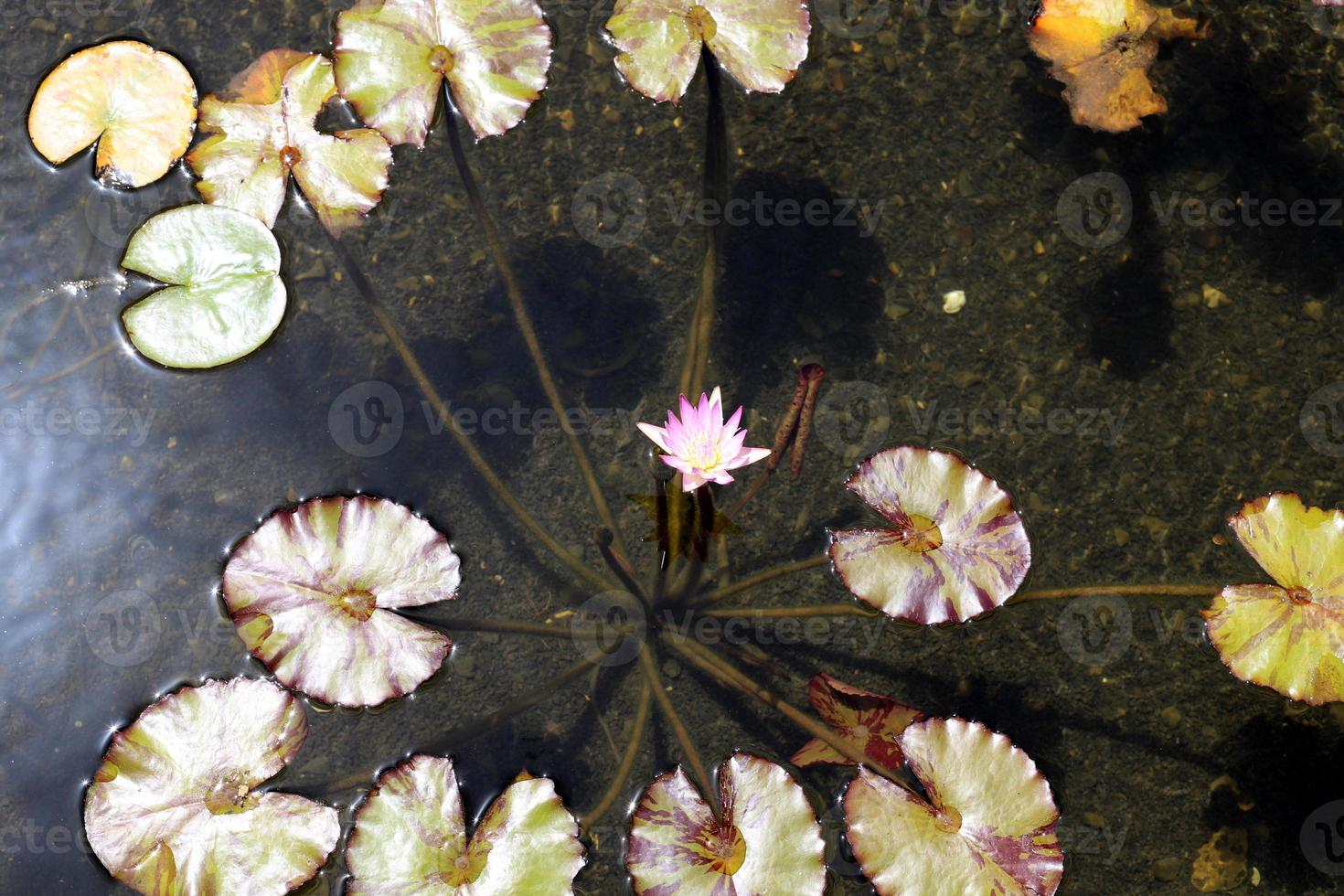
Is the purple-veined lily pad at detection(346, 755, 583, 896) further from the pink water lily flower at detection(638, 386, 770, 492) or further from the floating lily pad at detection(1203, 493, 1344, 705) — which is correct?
the floating lily pad at detection(1203, 493, 1344, 705)

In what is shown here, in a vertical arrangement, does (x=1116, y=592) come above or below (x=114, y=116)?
below

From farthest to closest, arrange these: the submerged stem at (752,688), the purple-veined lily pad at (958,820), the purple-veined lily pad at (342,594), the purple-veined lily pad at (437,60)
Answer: the purple-veined lily pad at (437,60), the submerged stem at (752,688), the purple-veined lily pad at (342,594), the purple-veined lily pad at (958,820)

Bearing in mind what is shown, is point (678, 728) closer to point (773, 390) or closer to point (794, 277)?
point (773, 390)

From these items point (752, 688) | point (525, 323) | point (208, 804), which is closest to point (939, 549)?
point (752, 688)

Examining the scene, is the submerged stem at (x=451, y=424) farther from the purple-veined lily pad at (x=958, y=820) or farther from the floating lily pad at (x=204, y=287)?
the purple-veined lily pad at (x=958, y=820)

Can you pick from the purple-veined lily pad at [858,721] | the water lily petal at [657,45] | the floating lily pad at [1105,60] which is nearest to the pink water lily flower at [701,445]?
the purple-veined lily pad at [858,721]

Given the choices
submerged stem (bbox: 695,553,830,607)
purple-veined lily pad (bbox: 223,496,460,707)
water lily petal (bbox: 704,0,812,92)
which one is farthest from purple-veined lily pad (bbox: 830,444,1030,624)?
water lily petal (bbox: 704,0,812,92)
